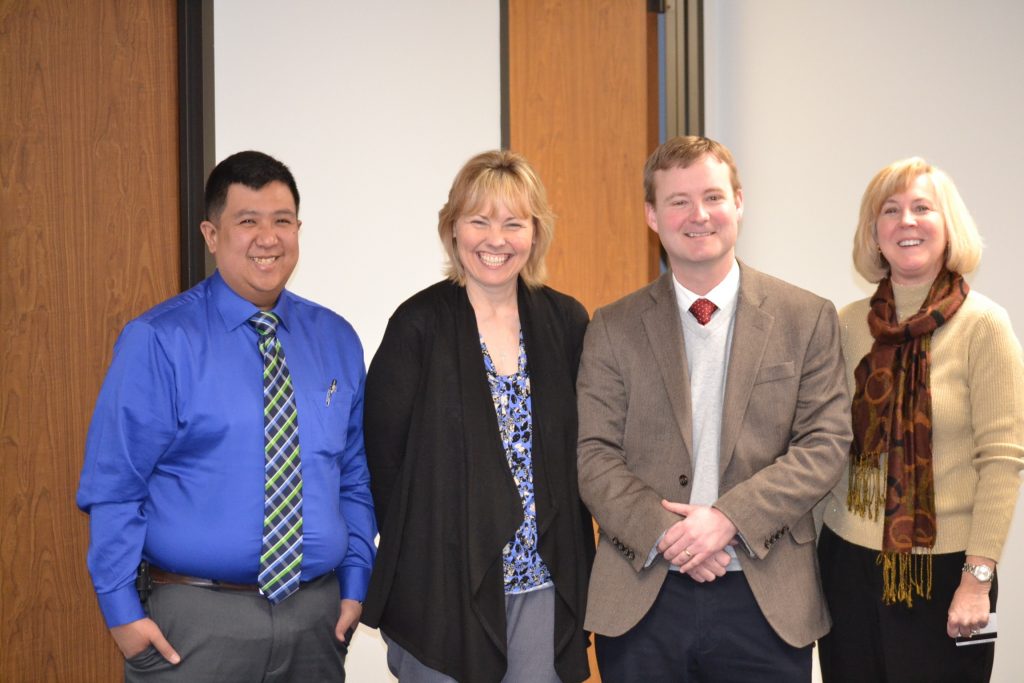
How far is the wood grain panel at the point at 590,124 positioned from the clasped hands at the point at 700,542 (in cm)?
188

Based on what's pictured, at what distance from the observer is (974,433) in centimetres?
237

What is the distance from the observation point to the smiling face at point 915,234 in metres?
2.47

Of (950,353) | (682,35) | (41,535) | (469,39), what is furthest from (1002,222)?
(41,535)

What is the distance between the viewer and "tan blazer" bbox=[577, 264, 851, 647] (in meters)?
2.27

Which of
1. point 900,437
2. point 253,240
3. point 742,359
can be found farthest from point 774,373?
point 253,240

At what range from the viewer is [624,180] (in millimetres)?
4137

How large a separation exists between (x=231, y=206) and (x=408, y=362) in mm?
587

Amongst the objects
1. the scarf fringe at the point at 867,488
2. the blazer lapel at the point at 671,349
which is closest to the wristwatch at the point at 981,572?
the scarf fringe at the point at 867,488

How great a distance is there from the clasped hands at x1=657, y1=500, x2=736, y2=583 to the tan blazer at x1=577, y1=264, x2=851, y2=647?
3 cm

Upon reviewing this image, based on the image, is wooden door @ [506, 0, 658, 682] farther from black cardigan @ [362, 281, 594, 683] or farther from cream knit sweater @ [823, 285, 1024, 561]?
cream knit sweater @ [823, 285, 1024, 561]

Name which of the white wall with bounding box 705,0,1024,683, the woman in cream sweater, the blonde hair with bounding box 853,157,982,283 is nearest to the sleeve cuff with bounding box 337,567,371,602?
the woman in cream sweater

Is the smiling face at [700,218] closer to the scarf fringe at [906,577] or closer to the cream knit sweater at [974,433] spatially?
the cream knit sweater at [974,433]

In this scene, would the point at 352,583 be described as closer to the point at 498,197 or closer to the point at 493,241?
the point at 493,241

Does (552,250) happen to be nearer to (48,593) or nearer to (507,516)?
(507,516)
